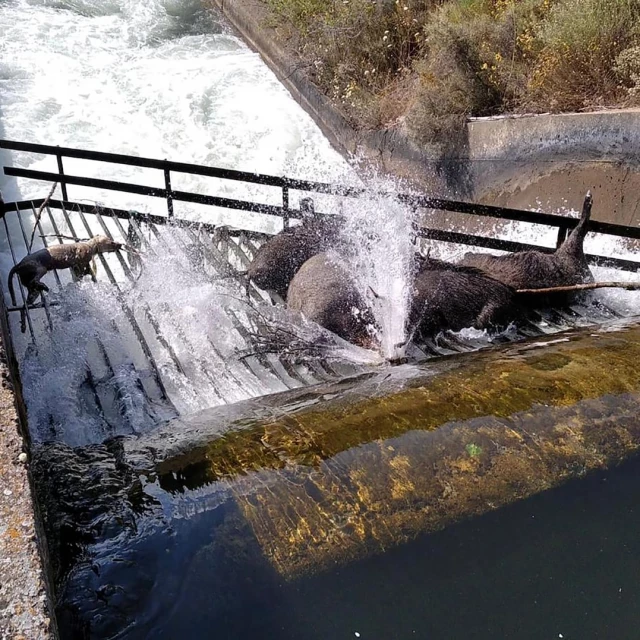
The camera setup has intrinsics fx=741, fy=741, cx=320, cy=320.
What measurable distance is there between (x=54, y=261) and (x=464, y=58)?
7.78m

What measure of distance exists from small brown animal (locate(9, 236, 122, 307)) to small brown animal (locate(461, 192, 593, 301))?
11.7ft

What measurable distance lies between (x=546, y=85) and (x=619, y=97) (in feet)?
4.13

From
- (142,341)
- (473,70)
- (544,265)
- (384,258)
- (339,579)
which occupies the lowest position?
(142,341)

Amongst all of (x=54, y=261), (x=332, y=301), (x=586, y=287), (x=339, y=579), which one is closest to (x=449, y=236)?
(x=586, y=287)

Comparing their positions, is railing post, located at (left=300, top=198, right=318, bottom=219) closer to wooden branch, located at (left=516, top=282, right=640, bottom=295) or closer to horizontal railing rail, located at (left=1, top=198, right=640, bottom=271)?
horizontal railing rail, located at (left=1, top=198, right=640, bottom=271)

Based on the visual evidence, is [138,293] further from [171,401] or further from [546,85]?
[546,85]

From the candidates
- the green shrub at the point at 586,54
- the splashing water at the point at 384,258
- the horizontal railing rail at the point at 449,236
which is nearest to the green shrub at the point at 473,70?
the green shrub at the point at 586,54

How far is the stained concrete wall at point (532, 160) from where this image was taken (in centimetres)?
866

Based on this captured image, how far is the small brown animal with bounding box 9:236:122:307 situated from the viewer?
250 inches

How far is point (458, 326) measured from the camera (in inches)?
248

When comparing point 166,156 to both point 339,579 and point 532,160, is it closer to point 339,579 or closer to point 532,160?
point 532,160

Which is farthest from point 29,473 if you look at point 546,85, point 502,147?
point 546,85

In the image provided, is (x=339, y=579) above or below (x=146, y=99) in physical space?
below

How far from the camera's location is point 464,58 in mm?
11797
